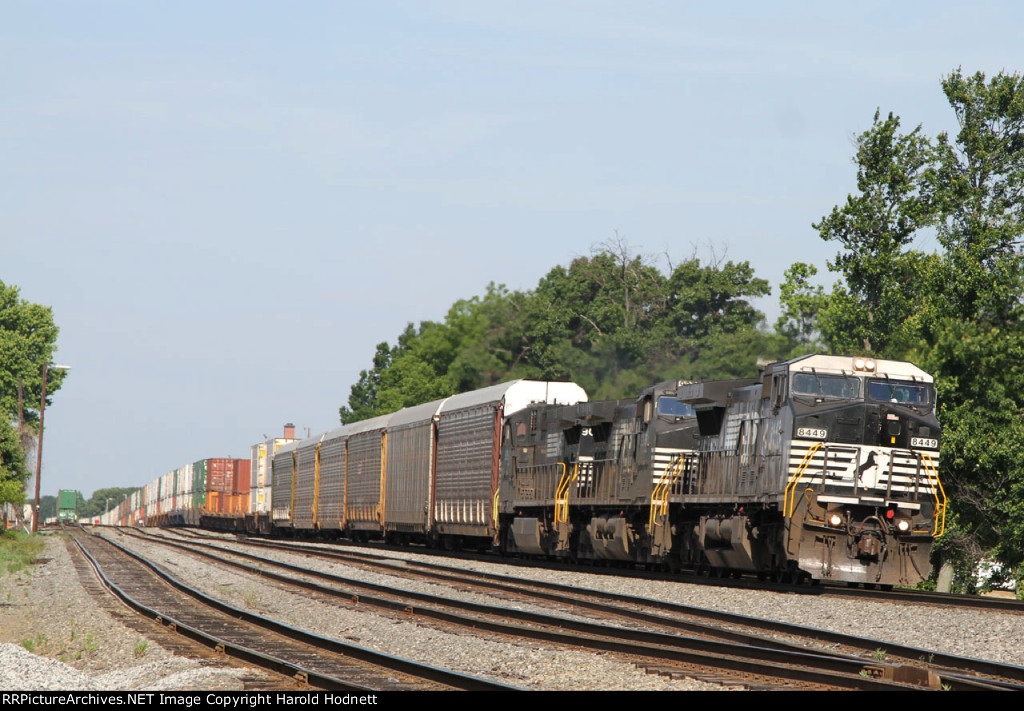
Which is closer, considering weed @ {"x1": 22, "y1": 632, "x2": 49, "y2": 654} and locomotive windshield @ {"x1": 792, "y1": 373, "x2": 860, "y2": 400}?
weed @ {"x1": 22, "y1": 632, "x2": 49, "y2": 654}

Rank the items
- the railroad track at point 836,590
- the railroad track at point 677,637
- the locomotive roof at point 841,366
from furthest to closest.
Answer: the locomotive roof at point 841,366, the railroad track at point 836,590, the railroad track at point 677,637

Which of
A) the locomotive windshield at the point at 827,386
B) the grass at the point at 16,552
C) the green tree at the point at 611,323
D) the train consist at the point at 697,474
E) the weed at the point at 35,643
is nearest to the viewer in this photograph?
the weed at the point at 35,643

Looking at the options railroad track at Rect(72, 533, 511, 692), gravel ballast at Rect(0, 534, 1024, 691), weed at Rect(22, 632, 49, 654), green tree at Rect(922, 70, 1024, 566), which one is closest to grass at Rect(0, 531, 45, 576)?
gravel ballast at Rect(0, 534, 1024, 691)

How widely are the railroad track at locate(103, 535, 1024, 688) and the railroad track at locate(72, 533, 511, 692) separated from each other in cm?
190

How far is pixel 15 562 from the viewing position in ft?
89.6

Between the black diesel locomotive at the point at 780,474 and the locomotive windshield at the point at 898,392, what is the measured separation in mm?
21

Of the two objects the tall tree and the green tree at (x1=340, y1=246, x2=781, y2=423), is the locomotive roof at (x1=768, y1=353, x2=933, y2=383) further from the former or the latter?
the tall tree

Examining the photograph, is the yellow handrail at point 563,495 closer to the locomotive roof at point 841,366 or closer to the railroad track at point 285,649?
the locomotive roof at point 841,366

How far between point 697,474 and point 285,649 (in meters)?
10.6

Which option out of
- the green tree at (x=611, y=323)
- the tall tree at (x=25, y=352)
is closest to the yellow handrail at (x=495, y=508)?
the green tree at (x=611, y=323)

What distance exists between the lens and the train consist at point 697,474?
1689 centimetres

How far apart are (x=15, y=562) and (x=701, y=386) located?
17031 millimetres

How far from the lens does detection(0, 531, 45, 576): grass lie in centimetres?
2594

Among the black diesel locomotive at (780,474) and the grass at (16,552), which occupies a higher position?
the black diesel locomotive at (780,474)
